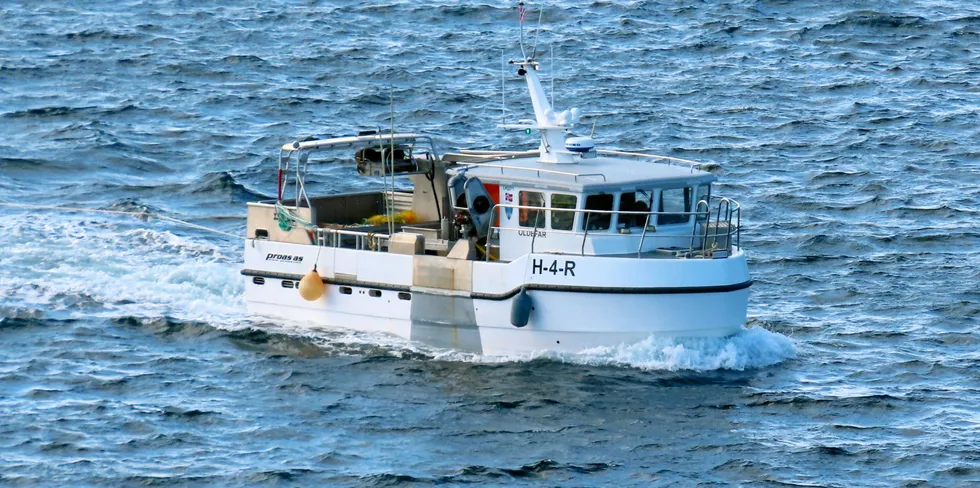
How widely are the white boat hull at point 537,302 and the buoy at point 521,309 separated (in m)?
0.16

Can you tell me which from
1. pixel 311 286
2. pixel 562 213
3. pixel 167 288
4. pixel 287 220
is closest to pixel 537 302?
pixel 562 213

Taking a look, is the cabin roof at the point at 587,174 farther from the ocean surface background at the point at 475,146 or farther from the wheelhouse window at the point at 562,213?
the ocean surface background at the point at 475,146

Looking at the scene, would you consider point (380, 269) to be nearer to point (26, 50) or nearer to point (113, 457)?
point (113, 457)

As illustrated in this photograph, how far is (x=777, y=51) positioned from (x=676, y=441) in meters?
26.0

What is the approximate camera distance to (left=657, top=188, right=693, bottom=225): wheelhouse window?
76.1 feet

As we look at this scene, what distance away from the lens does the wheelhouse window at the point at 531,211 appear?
23.0 meters

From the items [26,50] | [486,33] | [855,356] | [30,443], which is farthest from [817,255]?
[26,50]

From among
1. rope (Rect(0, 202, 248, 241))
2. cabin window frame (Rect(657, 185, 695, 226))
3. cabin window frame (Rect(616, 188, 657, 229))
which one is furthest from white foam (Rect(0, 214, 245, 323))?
cabin window frame (Rect(657, 185, 695, 226))

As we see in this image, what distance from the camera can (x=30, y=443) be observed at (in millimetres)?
19734

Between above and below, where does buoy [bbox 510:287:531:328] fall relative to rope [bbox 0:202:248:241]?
below

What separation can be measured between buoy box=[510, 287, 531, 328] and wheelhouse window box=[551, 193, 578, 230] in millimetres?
1174

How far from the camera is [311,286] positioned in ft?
78.6

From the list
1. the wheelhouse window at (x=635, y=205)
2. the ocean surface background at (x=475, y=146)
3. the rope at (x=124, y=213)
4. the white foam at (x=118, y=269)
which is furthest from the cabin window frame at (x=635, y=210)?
the rope at (x=124, y=213)

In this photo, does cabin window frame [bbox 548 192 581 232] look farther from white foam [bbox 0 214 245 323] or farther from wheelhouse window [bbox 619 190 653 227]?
white foam [bbox 0 214 245 323]
